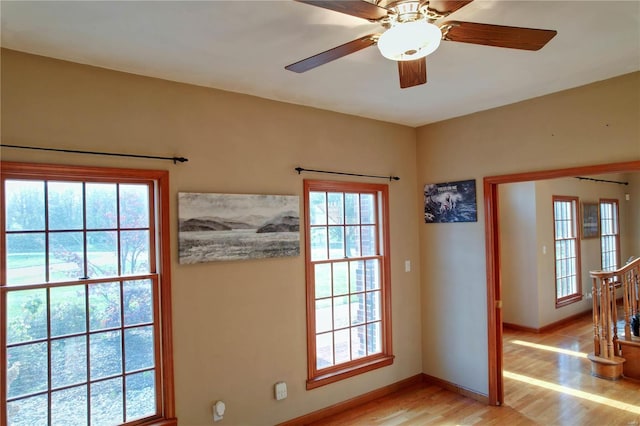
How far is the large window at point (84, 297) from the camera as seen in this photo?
7.54ft

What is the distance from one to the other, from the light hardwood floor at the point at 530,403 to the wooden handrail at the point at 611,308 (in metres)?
0.34

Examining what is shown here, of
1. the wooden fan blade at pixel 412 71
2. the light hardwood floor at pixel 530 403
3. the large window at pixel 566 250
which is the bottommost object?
the light hardwood floor at pixel 530 403

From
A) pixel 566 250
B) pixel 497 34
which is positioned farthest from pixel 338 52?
pixel 566 250

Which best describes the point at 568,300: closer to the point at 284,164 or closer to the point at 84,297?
the point at 284,164

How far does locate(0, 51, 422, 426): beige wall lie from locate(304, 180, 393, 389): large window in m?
0.14

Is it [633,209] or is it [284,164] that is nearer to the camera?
[284,164]

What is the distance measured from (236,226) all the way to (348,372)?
1.75 meters

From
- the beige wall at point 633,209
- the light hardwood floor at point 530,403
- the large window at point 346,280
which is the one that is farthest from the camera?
the beige wall at point 633,209

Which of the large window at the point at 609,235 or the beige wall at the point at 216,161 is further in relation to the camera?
the large window at the point at 609,235

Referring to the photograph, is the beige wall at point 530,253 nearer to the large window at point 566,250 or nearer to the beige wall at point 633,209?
the large window at point 566,250

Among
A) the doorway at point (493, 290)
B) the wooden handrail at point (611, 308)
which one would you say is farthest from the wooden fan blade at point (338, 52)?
the wooden handrail at point (611, 308)

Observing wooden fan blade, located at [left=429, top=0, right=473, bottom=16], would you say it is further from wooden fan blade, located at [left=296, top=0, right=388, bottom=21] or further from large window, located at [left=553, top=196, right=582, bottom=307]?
large window, located at [left=553, top=196, right=582, bottom=307]

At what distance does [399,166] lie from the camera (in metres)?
4.18

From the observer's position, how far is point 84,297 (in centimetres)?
250
